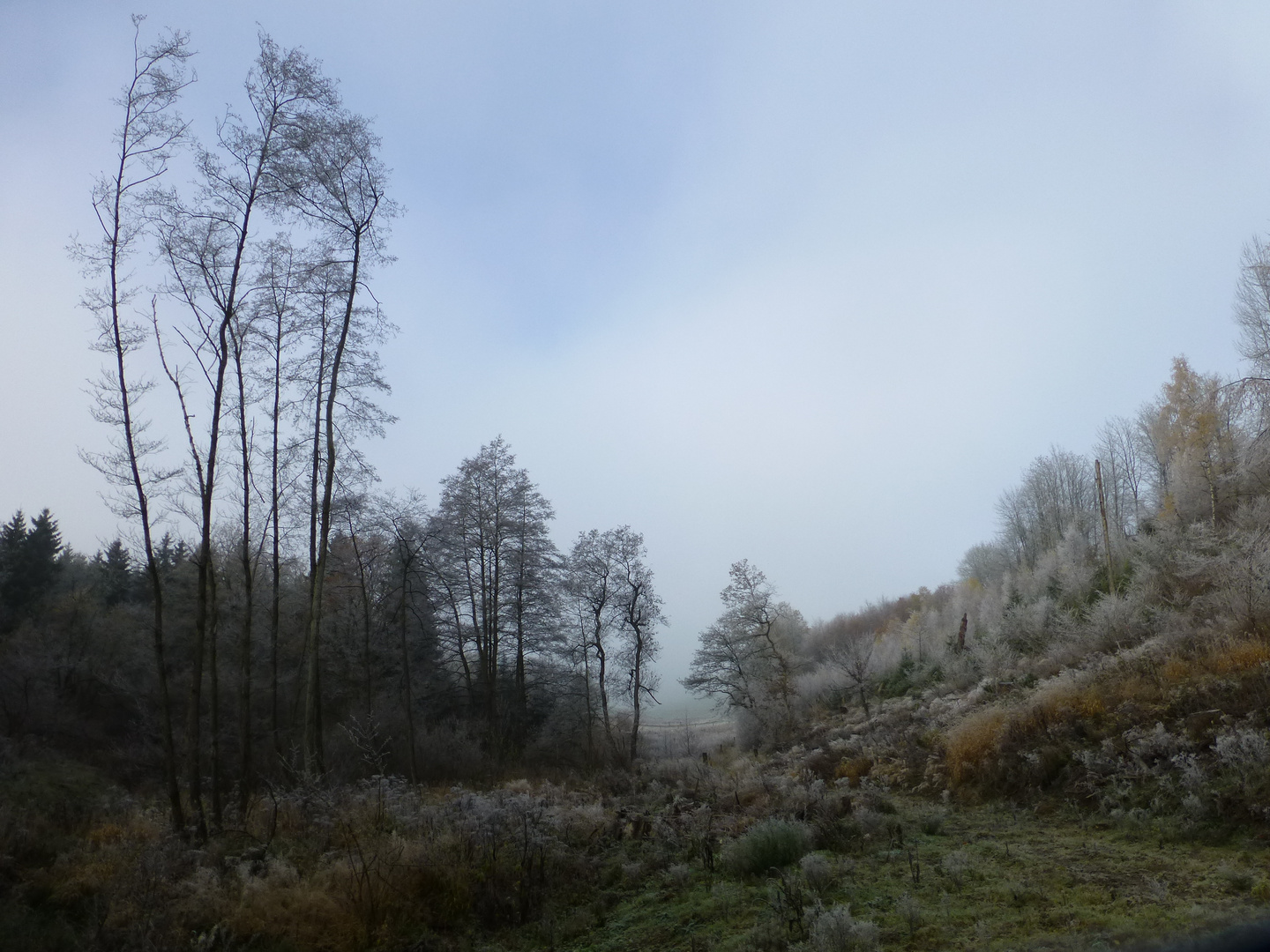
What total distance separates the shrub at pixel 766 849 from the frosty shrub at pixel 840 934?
278 cm

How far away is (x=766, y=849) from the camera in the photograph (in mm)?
8398

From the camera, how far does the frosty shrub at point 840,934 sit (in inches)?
207

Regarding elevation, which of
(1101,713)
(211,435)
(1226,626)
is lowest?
(1101,713)

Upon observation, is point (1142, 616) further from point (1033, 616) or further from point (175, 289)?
point (175, 289)

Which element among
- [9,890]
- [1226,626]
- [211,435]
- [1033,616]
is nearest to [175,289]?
[211,435]

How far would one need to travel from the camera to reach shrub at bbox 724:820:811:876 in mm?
8289

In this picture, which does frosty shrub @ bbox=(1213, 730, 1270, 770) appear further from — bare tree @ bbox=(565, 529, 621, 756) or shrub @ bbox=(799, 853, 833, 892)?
bare tree @ bbox=(565, 529, 621, 756)

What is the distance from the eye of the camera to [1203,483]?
99.4 feet

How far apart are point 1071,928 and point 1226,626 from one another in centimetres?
927

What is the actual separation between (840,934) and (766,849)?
10.4 feet

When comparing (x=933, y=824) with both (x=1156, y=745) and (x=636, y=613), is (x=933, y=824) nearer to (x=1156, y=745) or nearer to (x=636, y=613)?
(x=1156, y=745)

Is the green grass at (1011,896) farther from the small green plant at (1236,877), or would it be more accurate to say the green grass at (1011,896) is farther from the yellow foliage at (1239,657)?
the yellow foliage at (1239,657)

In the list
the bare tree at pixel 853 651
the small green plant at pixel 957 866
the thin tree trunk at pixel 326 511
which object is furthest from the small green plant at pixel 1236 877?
the bare tree at pixel 853 651

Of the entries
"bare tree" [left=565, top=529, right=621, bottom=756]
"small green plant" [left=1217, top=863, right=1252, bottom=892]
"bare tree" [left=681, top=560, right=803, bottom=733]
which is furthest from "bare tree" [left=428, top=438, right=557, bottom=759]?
"small green plant" [left=1217, top=863, right=1252, bottom=892]
